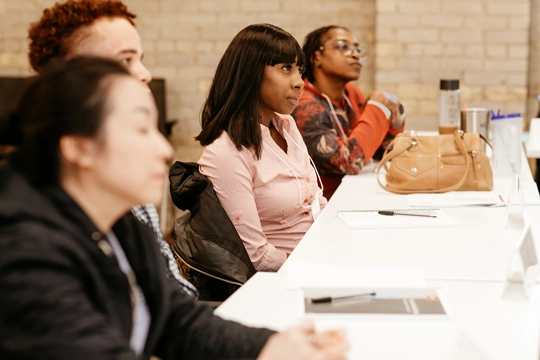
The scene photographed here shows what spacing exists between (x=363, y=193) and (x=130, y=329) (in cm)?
164

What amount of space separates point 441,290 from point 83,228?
2.47 feet

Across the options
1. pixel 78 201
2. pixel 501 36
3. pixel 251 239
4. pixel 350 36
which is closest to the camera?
pixel 78 201

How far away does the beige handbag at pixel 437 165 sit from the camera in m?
2.42

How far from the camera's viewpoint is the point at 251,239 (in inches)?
79.3

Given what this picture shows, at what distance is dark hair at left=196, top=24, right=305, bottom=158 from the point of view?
2080 millimetres

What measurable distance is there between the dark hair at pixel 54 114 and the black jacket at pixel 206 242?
0.96 metres

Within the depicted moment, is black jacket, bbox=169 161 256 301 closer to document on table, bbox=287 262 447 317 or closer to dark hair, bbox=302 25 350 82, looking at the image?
document on table, bbox=287 262 447 317

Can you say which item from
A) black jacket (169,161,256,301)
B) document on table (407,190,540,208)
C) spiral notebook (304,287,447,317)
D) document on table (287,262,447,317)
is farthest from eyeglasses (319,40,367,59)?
spiral notebook (304,287,447,317)

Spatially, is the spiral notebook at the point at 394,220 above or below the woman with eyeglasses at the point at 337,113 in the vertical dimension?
below

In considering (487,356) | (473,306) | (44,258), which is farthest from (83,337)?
(473,306)

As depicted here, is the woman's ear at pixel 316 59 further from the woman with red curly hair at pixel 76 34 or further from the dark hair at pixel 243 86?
the woman with red curly hair at pixel 76 34

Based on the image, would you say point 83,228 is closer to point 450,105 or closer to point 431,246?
point 431,246

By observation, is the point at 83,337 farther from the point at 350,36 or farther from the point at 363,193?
the point at 350,36

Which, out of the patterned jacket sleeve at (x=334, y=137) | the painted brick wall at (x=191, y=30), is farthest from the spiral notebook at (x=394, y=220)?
the painted brick wall at (x=191, y=30)
